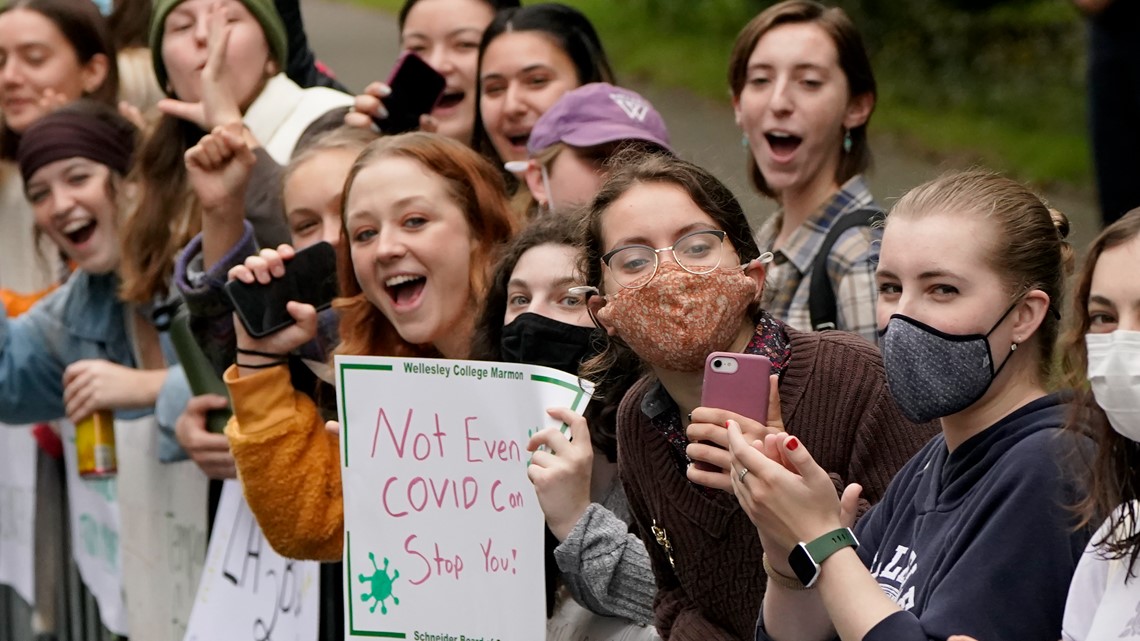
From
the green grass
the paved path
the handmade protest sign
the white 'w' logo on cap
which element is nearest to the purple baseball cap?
the white 'w' logo on cap

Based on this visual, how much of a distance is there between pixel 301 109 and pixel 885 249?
132 inches

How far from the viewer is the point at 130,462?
19.7ft

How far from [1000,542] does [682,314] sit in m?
0.82

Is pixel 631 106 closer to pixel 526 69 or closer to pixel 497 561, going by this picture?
pixel 526 69

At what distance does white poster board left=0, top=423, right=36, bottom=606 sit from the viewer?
22.8ft

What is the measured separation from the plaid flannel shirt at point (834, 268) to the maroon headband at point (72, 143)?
2.48m

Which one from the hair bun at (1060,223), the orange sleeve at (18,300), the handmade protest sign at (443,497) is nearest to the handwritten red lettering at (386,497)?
the handmade protest sign at (443,497)

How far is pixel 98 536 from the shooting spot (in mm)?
6477

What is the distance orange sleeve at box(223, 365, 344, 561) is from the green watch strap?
210cm

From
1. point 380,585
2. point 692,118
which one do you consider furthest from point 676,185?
point 692,118

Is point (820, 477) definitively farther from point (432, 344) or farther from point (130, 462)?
point (130, 462)

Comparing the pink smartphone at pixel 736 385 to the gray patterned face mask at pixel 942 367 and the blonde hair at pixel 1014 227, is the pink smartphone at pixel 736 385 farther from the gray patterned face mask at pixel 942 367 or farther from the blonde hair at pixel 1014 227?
the blonde hair at pixel 1014 227

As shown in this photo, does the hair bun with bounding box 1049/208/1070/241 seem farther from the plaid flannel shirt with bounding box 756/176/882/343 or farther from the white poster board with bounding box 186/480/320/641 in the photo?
the white poster board with bounding box 186/480/320/641

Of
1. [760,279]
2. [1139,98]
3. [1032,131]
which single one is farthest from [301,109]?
[1032,131]
